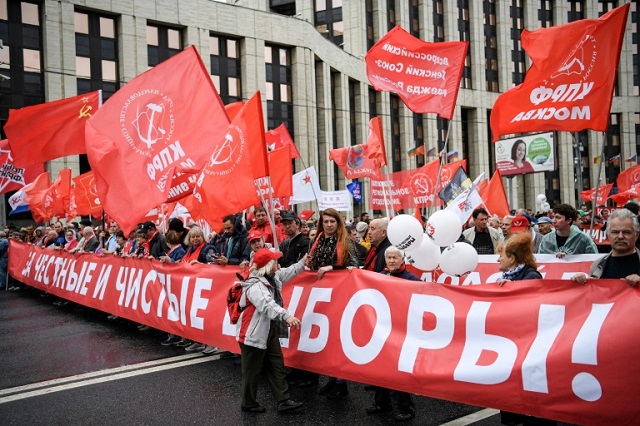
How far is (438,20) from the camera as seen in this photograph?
185 ft

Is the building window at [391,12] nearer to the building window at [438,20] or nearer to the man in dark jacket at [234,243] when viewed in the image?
the building window at [438,20]

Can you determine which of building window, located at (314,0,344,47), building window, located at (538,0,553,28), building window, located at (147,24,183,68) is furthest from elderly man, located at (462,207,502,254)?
building window, located at (538,0,553,28)

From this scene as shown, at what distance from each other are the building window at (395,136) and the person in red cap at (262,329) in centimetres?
4595

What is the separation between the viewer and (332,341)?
5707 mm

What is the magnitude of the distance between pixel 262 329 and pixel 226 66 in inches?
1334

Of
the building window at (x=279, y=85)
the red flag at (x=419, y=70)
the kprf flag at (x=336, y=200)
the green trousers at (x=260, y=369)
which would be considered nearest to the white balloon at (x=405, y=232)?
the green trousers at (x=260, y=369)

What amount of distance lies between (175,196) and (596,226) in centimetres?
1294

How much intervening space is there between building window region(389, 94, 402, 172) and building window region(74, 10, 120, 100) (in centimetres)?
2560

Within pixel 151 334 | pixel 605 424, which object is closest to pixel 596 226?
pixel 151 334

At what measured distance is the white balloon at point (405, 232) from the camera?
5.33m

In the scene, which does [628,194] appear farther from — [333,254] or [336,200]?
[333,254]

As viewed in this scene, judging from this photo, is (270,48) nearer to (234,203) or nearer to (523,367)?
(234,203)

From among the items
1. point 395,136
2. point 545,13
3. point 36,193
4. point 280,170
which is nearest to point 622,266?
point 280,170

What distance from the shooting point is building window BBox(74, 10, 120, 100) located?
31812 mm
